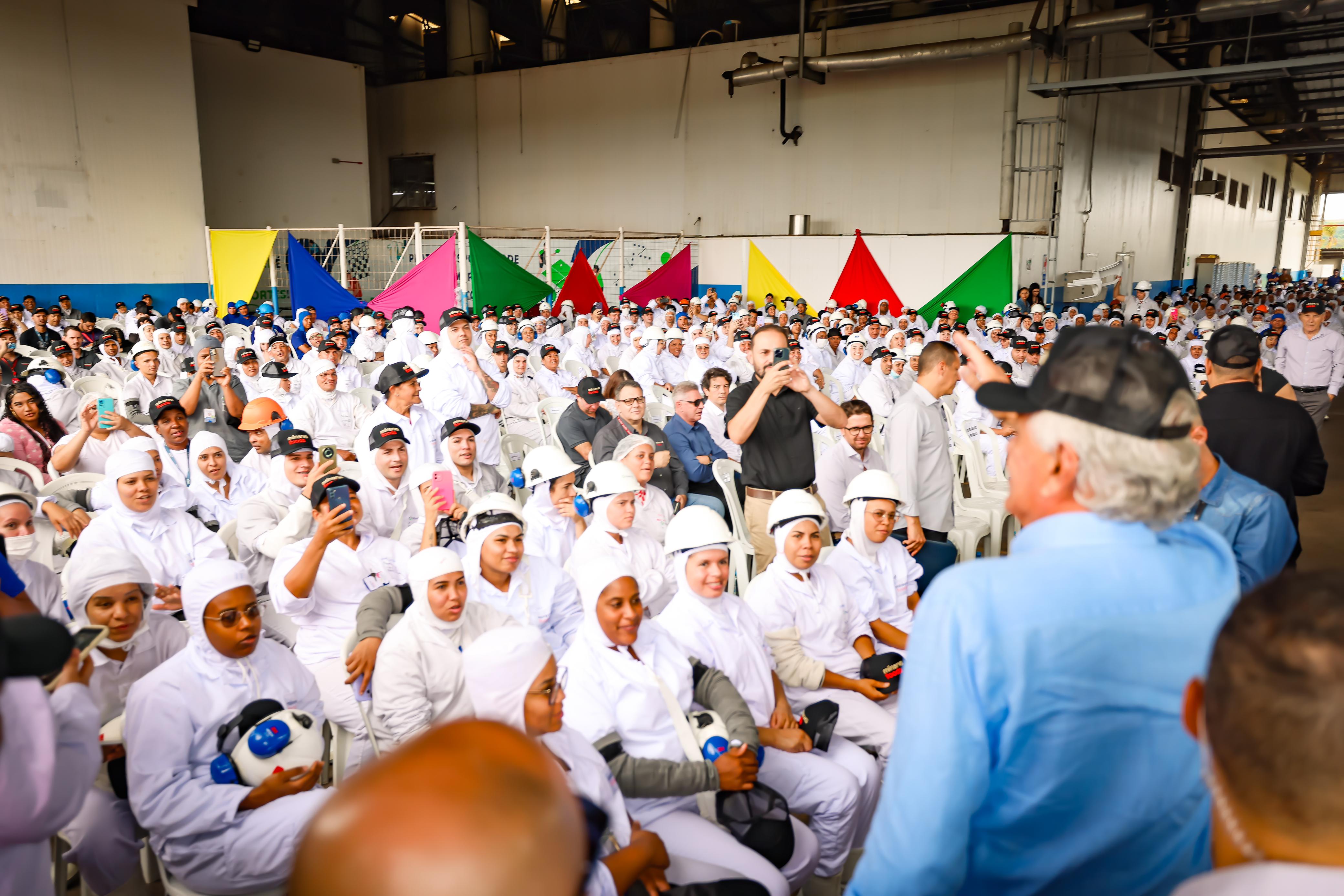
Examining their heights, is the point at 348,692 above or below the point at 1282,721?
below

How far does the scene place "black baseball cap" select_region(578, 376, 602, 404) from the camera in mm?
5766

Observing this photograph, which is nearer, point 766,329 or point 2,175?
point 766,329

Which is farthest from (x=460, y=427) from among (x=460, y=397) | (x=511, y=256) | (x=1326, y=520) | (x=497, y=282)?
(x=511, y=256)

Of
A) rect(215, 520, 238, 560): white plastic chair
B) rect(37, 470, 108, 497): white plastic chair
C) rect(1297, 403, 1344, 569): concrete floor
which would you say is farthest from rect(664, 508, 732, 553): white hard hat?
rect(1297, 403, 1344, 569): concrete floor

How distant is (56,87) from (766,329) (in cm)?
1569

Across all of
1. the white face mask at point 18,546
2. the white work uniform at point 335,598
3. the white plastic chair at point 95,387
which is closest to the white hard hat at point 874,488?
the white work uniform at point 335,598

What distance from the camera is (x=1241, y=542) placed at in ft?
8.34

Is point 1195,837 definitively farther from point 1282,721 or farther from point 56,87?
point 56,87

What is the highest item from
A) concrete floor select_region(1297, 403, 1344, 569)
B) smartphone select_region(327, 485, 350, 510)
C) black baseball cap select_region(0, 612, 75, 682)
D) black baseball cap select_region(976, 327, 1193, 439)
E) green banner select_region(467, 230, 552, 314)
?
green banner select_region(467, 230, 552, 314)

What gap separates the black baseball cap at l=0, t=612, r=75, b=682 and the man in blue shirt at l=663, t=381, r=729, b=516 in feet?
14.6

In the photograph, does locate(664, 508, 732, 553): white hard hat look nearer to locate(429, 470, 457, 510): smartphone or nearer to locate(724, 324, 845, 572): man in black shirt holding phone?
locate(724, 324, 845, 572): man in black shirt holding phone

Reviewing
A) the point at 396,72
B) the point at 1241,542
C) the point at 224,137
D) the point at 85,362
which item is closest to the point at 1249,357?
the point at 1241,542

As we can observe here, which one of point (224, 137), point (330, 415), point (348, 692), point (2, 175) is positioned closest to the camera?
point (348, 692)

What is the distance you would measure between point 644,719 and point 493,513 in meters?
1.18
